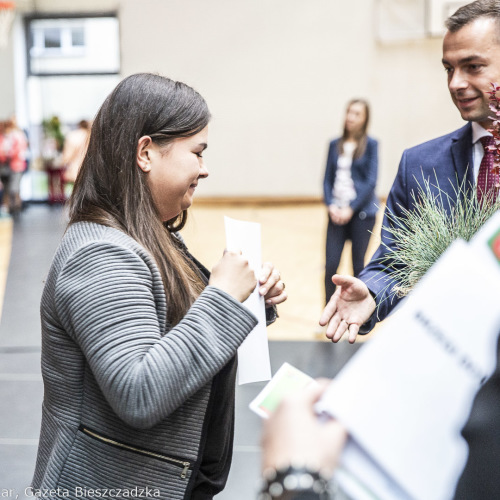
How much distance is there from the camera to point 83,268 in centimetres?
128

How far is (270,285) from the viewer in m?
1.55

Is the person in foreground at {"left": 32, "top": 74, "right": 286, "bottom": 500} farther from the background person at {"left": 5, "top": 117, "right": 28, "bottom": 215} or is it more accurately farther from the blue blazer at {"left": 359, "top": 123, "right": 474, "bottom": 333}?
the background person at {"left": 5, "top": 117, "right": 28, "bottom": 215}

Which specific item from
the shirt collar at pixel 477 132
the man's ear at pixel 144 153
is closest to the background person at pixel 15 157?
the shirt collar at pixel 477 132

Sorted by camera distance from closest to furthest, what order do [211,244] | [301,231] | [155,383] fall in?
[155,383] → [211,244] → [301,231]

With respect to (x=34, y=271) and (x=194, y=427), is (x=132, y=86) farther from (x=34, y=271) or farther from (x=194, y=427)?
(x=34, y=271)

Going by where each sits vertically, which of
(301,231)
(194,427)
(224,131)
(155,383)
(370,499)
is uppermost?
(370,499)

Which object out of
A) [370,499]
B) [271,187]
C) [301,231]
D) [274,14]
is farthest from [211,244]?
[370,499]

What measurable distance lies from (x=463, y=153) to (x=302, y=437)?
4.81 feet

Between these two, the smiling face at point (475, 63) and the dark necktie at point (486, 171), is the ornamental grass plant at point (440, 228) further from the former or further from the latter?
the smiling face at point (475, 63)

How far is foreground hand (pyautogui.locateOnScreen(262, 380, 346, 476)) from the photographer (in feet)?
2.13

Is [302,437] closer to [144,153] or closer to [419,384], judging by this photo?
[419,384]

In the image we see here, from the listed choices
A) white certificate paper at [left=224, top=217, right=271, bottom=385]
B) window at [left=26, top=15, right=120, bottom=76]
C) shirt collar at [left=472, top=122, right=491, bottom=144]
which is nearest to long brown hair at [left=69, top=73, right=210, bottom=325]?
white certificate paper at [left=224, top=217, right=271, bottom=385]

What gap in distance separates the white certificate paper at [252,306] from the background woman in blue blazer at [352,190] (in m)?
3.60

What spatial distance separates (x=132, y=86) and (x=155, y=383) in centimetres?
67
